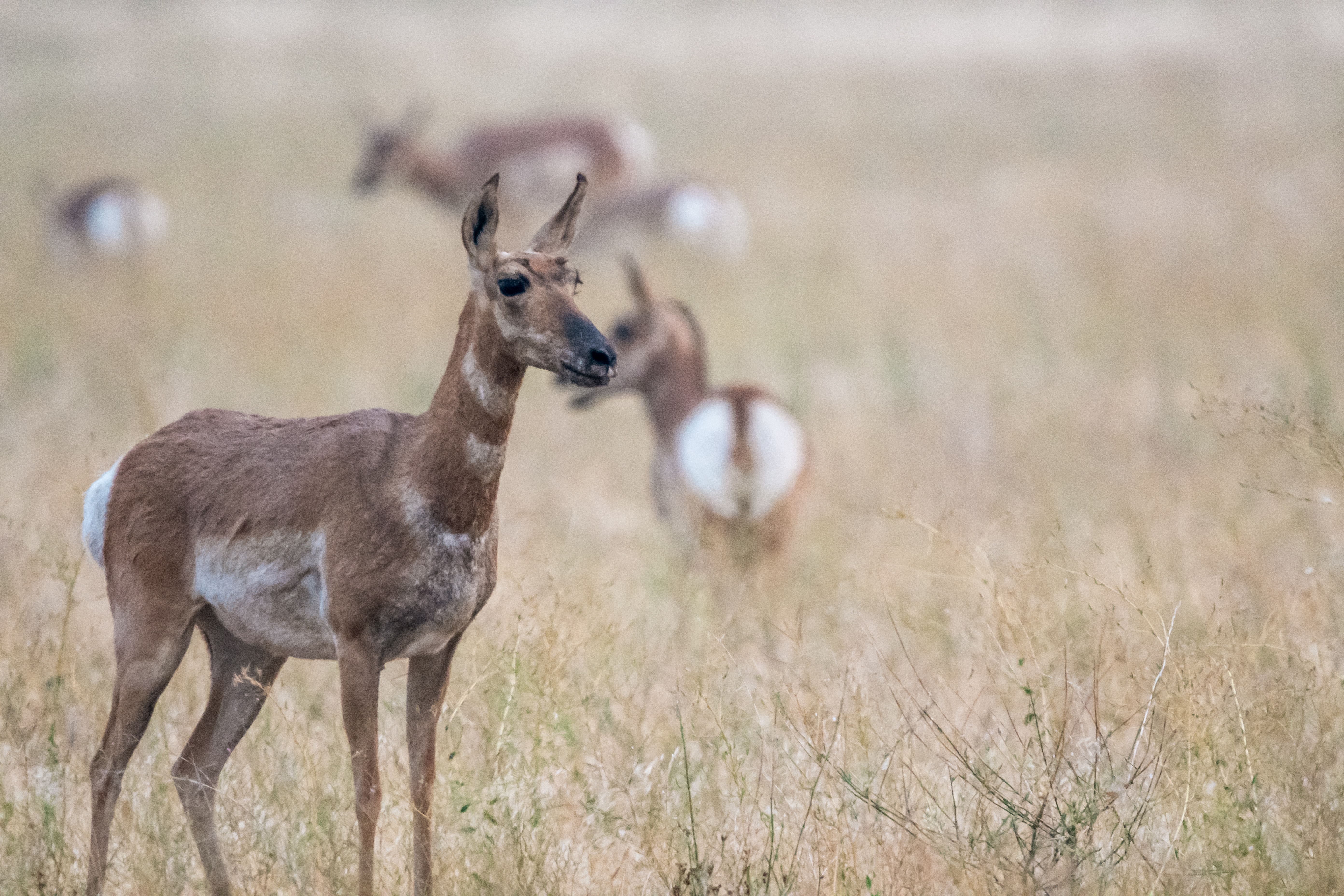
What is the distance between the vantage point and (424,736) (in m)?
3.66

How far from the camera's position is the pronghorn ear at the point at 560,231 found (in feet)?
11.9

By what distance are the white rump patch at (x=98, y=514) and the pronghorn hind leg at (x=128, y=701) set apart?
0.29 m

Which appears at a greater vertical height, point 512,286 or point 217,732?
point 512,286

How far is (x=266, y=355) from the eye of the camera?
11.5 meters

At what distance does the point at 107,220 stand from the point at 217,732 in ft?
39.0

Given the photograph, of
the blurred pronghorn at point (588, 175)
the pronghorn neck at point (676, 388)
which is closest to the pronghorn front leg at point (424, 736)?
the pronghorn neck at point (676, 388)

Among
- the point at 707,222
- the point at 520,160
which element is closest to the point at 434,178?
the point at 520,160

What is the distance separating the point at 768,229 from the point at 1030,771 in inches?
523

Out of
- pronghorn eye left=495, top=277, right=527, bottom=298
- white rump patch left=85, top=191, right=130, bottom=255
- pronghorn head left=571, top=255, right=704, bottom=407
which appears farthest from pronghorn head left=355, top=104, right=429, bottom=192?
pronghorn eye left=495, top=277, right=527, bottom=298

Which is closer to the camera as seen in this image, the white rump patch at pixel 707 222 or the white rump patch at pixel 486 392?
the white rump patch at pixel 486 392

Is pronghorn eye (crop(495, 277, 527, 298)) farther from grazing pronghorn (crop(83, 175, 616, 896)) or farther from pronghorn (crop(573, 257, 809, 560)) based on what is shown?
pronghorn (crop(573, 257, 809, 560))

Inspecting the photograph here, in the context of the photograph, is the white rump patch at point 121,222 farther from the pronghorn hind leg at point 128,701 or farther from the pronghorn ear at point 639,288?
the pronghorn hind leg at point 128,701

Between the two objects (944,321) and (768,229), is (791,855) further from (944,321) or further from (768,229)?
(768,229)

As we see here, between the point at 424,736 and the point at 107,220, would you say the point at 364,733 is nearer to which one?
the point at 424,736
